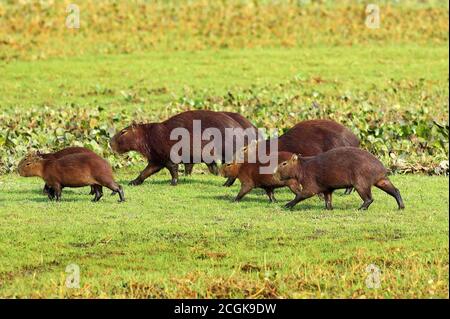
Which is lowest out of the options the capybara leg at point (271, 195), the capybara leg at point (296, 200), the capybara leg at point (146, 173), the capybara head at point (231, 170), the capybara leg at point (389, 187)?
the capybara leg at point (146, 173)

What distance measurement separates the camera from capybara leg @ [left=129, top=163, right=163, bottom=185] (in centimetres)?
1452

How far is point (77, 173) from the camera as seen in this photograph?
1270 centimetres

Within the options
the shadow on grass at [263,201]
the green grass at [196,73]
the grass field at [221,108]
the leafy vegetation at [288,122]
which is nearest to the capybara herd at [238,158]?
the shadow on grass at [263,201]

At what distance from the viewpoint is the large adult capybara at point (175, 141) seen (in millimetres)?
14539

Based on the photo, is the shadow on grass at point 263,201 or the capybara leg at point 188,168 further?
the capybara leg at point 188,168

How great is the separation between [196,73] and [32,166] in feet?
45.5

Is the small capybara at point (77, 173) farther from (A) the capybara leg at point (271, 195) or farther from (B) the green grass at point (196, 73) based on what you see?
(B) the green grass at point (196, 73)

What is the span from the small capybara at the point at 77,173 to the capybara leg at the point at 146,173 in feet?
4.87

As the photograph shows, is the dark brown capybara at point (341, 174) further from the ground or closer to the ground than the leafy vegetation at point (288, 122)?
further from the ground

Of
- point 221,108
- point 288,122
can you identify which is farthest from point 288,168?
point 221,108

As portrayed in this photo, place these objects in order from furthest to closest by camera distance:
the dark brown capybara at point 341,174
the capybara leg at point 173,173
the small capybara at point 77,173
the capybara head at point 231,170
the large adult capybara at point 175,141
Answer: the large adult capybara at point 175,141 → the capybara leg at point 173,173 → the capybara head at point 231,170 → the small capybara at point 77,173 → the dark brown capybara at point 341,174

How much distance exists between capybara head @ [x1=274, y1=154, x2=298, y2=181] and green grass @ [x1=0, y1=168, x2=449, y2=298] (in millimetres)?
386

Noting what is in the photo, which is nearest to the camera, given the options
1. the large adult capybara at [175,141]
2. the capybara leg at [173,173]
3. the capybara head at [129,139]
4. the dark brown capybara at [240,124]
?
the capybara leg at [173,173]

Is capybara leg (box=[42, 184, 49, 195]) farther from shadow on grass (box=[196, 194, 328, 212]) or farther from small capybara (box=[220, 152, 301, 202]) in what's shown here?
small capybara (box=[220, 152, 301, 202])
